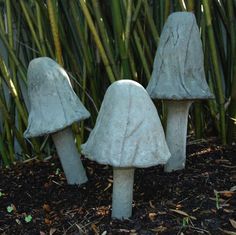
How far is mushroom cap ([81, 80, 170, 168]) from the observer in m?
0.96

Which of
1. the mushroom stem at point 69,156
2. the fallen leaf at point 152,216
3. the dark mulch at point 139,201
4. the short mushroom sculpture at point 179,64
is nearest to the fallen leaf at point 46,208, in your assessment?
the dark mulch at point 139,201

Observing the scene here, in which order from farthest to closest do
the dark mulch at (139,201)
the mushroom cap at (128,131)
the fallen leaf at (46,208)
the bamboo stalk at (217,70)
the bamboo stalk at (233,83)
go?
the bamboo stalk at (233,83), the bamboo stalk at (217,70), the fallen leaf at (46,208), the dark mulch at (139,201), the mushroom cap at (128,131)

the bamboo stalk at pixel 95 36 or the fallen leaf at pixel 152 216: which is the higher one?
the bamboo stalk at pixel 95 36

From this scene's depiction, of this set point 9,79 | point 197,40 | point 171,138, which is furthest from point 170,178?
point 9,79

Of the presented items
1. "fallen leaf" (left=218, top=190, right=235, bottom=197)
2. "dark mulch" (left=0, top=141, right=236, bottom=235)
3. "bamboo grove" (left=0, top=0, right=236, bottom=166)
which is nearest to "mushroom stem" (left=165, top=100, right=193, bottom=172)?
"dark mulch" (left=0, top=141, right=236, bottom=235)

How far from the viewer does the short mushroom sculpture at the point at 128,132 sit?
37.8 inches

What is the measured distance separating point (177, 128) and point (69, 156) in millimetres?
289

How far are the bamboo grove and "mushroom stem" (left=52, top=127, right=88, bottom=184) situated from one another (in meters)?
0.29

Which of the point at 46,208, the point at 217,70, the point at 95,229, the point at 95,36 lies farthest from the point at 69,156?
the point at 217,70

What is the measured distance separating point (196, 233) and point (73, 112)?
392 mm

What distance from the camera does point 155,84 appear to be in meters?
1.15

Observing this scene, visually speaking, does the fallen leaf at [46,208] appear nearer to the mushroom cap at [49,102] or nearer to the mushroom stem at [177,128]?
the mushroom cap at [49,102]

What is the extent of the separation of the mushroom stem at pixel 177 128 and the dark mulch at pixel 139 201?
0.15 ft

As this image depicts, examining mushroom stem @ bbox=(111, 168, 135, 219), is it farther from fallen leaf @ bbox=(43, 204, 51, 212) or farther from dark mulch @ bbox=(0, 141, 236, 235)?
fallen leaf @ bbox=(43, 204, 51, 212)
